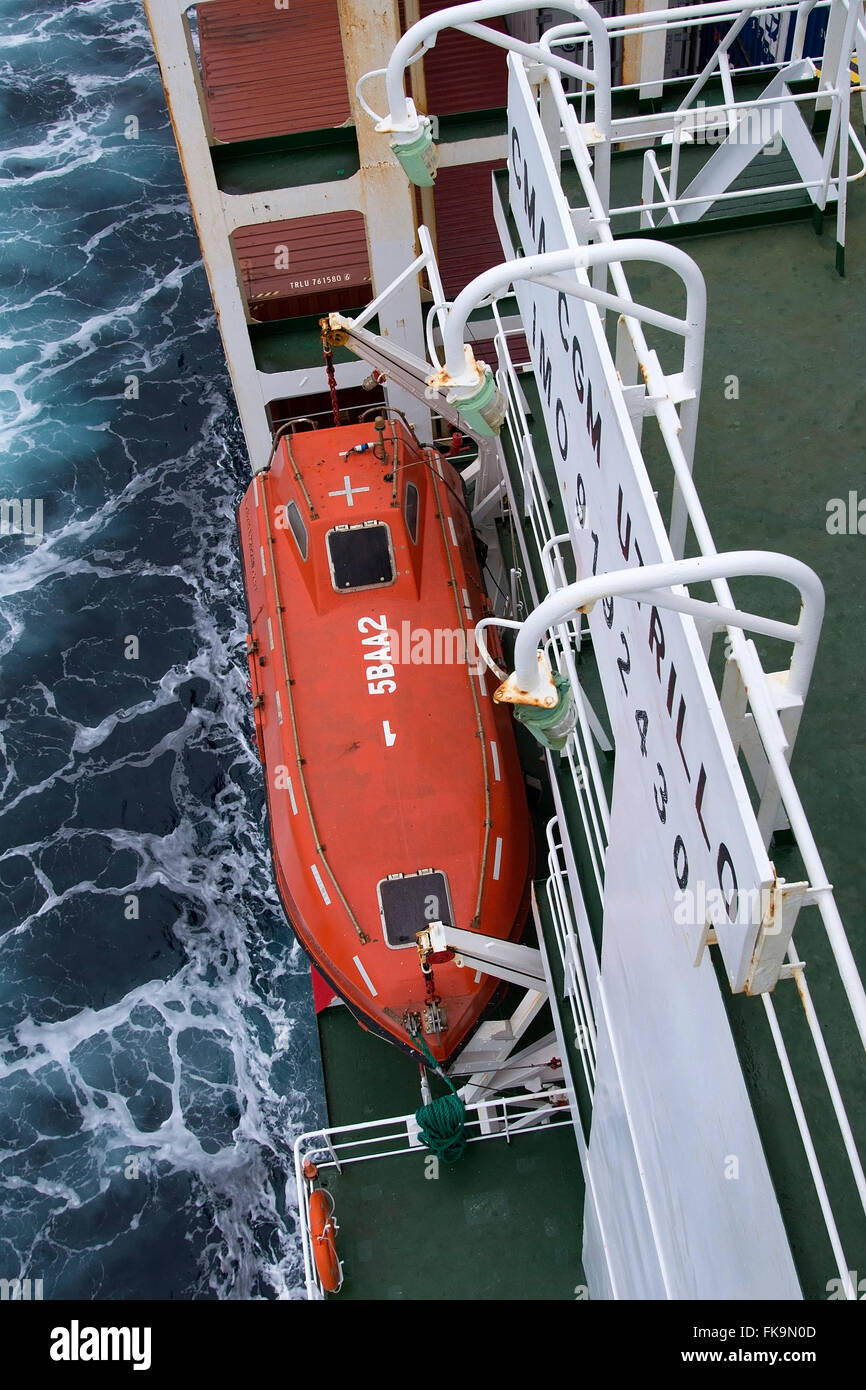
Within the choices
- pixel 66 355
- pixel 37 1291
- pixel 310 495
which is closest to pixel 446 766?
pixel 310 495

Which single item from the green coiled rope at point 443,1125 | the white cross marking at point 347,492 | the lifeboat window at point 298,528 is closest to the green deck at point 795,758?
the green coiled rope at point 443,1125

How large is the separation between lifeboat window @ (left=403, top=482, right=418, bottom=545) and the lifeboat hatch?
4439 mm

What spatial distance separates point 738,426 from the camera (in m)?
8.23

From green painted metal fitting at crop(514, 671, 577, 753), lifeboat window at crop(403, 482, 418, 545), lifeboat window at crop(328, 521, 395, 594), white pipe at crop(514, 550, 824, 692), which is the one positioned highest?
lifeboat window at crop(403, 482, 418, 545)

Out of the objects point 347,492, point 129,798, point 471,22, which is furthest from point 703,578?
point 129,798

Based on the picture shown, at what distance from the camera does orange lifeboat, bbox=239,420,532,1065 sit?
14273 millimetres

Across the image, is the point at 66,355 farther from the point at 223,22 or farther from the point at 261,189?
the point at 261,189

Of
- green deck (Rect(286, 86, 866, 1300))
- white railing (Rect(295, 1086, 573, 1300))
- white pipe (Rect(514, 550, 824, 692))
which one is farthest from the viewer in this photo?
white railing (Rect(295, 1086, 573, 1300))

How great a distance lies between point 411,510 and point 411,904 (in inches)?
204

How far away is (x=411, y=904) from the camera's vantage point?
563 inches

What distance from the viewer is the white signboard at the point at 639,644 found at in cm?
532

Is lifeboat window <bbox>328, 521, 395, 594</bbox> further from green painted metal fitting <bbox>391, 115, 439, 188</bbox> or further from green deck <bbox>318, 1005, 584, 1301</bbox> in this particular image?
→ green painted metal fitting <bbox>391, 115, 439, 188</bbox>

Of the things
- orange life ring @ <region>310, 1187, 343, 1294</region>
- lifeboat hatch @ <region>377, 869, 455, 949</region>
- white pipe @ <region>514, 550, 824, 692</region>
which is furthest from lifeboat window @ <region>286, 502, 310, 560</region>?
white pipe @ <region>514, 550, 824, 692</region>

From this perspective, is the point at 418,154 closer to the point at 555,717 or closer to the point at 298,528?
the point at 555,717
